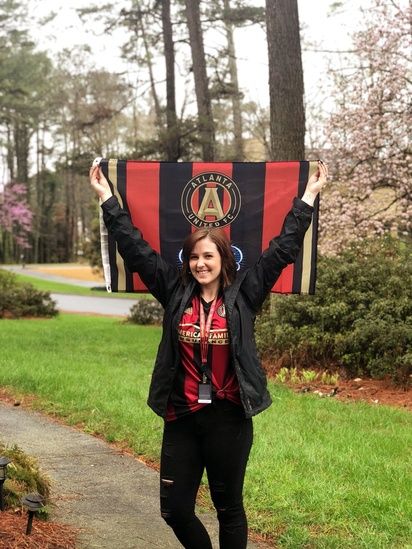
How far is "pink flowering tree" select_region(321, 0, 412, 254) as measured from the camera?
14.0 metres

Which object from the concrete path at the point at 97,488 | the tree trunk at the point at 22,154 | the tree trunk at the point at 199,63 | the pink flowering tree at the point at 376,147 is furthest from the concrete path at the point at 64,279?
the concrete path at the point at 97,488

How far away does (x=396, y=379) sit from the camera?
26.1 ft

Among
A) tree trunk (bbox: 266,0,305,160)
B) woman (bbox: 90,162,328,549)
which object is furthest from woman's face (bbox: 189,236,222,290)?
tree trunk (bbox: 266,0,305,160)

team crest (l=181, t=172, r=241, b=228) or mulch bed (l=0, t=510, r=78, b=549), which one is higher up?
team crest (l=181, t=172, r=241, b=228)

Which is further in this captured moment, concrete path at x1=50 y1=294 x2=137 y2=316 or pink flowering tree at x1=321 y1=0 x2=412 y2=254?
concrete path at x1=50 y1=294 x2=137 y2=316

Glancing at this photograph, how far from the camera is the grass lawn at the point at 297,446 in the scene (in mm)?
3750

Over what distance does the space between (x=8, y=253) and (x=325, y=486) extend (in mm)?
64048

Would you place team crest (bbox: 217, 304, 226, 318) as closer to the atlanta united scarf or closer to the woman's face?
the woman's face

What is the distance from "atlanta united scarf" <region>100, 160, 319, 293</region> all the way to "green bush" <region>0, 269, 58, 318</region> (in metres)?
15.6

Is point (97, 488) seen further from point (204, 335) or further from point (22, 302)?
point (22, 302)

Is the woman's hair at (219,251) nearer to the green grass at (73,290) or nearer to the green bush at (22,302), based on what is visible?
the green bush at (22,302)

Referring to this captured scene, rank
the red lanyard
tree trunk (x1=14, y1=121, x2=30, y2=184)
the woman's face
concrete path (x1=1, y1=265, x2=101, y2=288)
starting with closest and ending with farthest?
the red lanyard → the woman's face → concrete path (x1=1, y1=265, x2=101, y2=288) → tree trunk (x1=14, y1=121, x2=30, y2=184)

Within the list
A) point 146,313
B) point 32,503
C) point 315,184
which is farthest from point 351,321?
point 146,313

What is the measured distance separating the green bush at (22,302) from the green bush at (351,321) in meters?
11.1
